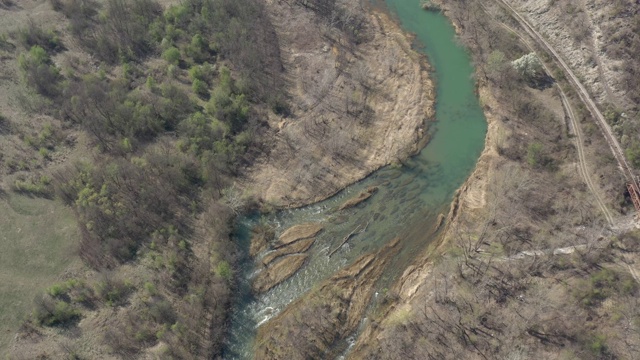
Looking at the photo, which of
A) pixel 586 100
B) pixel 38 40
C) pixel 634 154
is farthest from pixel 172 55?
pixel 634 154

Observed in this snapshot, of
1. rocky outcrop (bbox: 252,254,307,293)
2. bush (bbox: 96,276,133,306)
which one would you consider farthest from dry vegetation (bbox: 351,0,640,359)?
bush (bbox: 96,276,133,306)

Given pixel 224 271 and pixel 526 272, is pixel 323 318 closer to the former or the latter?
pixel 224 271

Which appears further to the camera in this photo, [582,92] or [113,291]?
[582,92]

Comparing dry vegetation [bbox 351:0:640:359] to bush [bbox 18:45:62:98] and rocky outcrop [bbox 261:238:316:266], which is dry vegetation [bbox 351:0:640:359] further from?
bush [bbox 18:45:62:98]

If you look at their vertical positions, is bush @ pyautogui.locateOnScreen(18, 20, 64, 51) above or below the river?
above

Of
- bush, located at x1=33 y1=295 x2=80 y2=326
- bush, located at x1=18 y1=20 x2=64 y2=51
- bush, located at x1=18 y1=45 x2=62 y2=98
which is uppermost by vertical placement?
bush, located at x1=18 y1=20 x2=64 y2=51

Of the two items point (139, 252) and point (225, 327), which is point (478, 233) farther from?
point (139, 252)

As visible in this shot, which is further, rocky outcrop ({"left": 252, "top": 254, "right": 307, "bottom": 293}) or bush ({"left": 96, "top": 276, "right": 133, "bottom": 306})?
rocky outcrop ({"left": 252, "top": 254, "right": 307, "bottom": 293})
